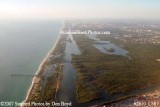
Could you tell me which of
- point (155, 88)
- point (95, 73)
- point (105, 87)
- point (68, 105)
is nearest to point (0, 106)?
point (68, 105)

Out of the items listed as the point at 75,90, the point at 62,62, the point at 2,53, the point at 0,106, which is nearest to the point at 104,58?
the point at 62,62

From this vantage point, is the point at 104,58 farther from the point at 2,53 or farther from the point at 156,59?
the point at 2,53

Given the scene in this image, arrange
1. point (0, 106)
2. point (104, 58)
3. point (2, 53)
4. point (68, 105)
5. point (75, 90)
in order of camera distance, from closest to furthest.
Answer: point (0, 106) → point (68, 105) → point (75, 90) → point (104, 58) → point (2, 53)

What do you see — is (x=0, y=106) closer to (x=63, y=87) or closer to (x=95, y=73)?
(x=63, y=87)

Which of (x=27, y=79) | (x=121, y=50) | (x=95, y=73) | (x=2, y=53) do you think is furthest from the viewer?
(x=121, y=50)

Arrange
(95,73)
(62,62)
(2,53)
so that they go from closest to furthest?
(95,73), (62,62), (2,53)

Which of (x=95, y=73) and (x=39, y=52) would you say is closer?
(x=95, y=73)
